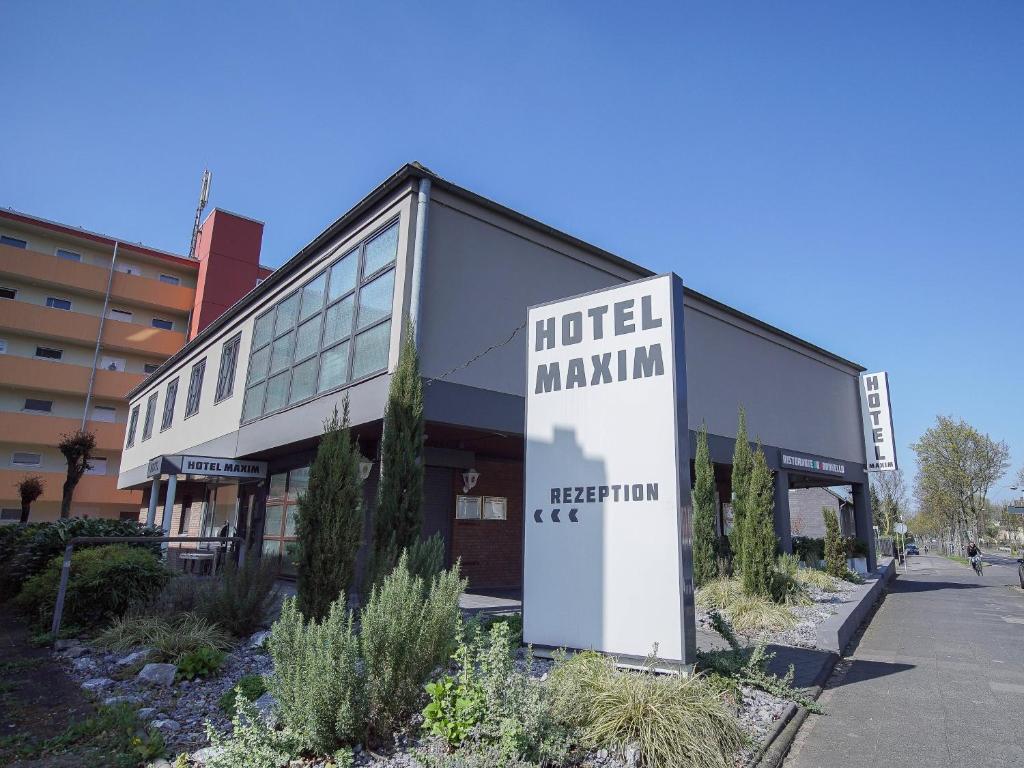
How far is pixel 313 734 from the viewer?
4105mm

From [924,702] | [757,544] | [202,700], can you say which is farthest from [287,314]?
[924,702]

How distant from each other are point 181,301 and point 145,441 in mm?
15808

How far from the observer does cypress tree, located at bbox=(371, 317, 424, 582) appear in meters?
8.82

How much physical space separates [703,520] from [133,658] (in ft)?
36.1

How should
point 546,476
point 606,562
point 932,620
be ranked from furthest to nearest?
point 932,620 < point 546,476 < point 606,562

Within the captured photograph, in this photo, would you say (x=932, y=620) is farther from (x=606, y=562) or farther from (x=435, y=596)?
(x=435, y=596)

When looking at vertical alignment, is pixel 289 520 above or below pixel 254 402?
below

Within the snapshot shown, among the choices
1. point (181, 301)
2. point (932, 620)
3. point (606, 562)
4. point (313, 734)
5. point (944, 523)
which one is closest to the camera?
point (313, 734)

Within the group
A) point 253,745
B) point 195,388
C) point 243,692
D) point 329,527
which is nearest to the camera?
point 253,745

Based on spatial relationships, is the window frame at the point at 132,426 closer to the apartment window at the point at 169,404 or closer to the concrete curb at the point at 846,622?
the apartment window at the point at 169,404

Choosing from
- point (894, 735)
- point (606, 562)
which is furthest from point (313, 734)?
point (894, 735)

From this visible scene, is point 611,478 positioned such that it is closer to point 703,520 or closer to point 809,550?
point 703,520

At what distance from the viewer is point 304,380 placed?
13.7 m

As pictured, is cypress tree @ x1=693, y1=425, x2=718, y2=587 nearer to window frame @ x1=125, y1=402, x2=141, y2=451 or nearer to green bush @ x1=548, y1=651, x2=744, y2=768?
green bush @ x1=548, y1=651, x2=744, y2=768
